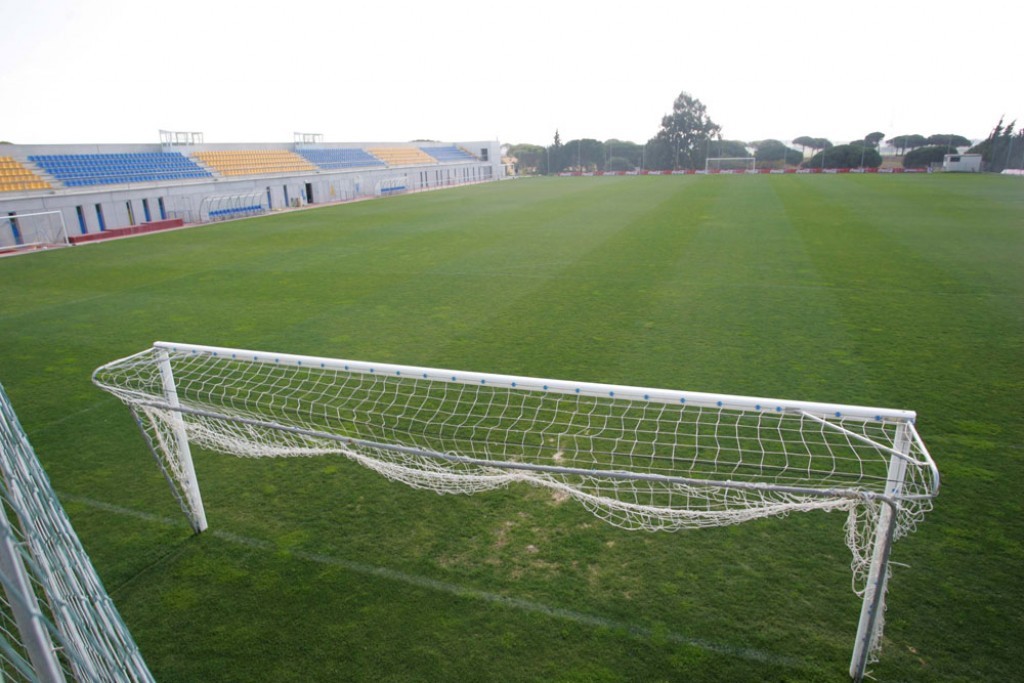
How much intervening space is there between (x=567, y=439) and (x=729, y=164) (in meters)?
63.0

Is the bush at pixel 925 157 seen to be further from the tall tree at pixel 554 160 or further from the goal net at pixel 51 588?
the goal net at pixel 51 588

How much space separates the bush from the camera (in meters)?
50.4

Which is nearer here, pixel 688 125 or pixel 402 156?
pixel 402 156

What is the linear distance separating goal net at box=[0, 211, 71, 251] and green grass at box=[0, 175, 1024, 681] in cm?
506

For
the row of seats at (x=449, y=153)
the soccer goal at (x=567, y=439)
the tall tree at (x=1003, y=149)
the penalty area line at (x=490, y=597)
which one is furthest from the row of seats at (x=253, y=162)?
the tall tree at (x=1003, y=149)

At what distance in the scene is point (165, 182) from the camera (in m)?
22.4

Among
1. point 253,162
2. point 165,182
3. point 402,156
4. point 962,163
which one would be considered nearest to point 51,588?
point 165,182

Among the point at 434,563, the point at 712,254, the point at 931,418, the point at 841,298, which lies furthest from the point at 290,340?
the point at 712,254

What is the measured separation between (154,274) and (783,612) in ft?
43.9

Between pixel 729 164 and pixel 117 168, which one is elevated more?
pixel 117 168

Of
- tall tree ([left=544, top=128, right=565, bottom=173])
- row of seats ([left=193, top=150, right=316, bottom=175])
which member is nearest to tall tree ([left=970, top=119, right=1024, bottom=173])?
tall tree ([left=544, top=128, right=565, bottom=173])

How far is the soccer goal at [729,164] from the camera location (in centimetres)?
5762

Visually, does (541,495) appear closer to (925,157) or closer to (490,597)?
(490,597)

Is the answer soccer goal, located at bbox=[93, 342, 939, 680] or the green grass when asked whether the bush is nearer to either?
the green grass
